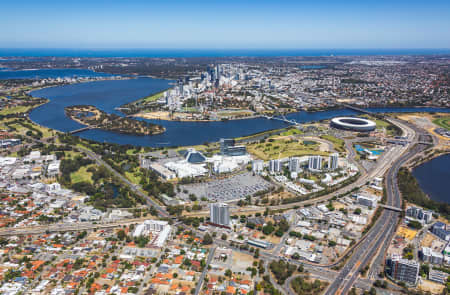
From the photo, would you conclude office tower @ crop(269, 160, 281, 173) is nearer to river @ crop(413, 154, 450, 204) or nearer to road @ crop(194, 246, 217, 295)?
river @ crop(413, 154, 450, 204)

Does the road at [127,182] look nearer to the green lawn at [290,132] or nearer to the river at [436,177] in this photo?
the river at [436,177]

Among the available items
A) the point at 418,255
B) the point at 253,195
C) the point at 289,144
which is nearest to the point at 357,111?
the point at 289,144

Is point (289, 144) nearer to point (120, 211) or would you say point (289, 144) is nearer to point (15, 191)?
point (120, 211)

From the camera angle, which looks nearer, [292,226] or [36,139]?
[292,226]

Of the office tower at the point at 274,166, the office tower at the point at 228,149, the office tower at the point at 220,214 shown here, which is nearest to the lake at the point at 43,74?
the office tower at the point at 228,149

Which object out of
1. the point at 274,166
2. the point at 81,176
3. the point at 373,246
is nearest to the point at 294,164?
the point at 274,166

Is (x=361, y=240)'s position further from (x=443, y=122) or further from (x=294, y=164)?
(x=443, y=122)
